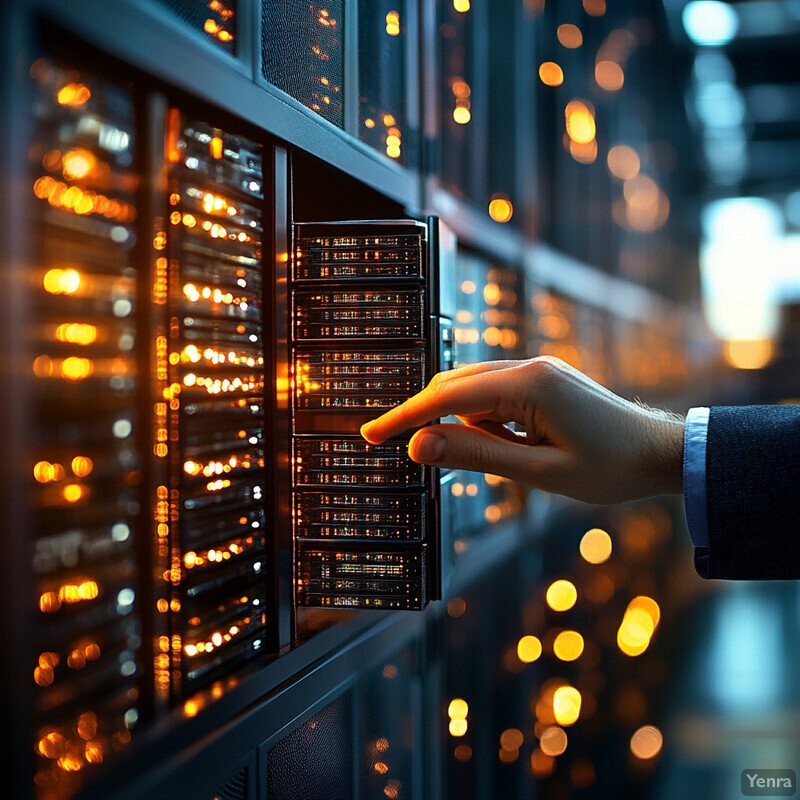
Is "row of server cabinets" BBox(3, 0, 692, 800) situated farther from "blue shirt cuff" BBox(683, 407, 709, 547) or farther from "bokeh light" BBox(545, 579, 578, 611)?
"bokeh light" BBox(545, 579, 578, 611)

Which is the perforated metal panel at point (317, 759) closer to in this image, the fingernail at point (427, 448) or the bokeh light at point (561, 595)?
the fingernail at point (427, 448)

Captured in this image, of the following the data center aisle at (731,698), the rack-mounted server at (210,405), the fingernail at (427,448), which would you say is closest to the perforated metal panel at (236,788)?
the rack-mounted server at (210,405)

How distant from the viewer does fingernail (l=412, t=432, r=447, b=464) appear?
3.27 ft

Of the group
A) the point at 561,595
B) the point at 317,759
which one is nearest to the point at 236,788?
the point at 317,759

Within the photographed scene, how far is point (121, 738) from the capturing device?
2.40 ft

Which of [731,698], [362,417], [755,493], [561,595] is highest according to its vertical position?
[362,417]

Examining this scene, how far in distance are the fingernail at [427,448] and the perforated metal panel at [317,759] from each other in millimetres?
375

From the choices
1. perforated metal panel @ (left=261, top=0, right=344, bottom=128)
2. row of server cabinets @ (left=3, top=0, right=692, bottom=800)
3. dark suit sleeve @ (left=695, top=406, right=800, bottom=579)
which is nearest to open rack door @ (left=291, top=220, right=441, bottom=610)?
row of server cabinets @ (left=3, top=0, right=692, bottom=800)

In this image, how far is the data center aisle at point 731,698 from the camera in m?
3.18

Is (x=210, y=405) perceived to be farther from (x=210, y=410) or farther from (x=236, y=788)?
(x=236, y=788)

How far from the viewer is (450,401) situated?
3.26 ft

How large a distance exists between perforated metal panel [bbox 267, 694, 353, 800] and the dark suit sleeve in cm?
56

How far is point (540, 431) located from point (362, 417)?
0.74 ft

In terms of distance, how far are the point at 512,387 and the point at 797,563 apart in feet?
1.44
